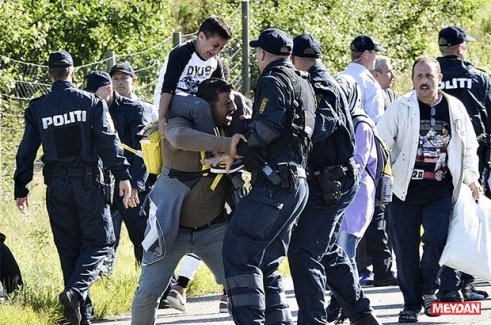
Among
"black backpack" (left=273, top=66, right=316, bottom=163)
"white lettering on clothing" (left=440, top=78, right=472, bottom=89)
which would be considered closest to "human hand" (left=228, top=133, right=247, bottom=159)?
"black backpack" (left=273, top=66, right=316, bottom=163)

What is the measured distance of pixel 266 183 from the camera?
275 inches

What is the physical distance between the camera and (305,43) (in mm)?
7805

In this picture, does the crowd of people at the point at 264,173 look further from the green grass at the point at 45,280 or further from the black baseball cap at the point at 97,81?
the green grass at the point at 45,280

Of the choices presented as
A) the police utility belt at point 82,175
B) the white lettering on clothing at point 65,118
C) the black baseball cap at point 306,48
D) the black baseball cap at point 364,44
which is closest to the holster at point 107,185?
the police utility belt at point 82,175

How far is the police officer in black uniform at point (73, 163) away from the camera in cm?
858

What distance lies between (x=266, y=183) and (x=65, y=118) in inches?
85.1

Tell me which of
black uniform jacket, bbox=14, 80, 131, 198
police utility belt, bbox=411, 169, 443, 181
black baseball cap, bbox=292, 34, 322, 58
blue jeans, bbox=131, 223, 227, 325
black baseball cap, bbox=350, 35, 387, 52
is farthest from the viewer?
black baseball cap, bbox=350, 35, 387, 52

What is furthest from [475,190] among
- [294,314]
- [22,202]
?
[22,202]

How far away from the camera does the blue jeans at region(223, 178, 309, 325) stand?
273 inches

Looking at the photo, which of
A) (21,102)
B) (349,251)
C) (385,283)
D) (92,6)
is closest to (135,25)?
(92,6)

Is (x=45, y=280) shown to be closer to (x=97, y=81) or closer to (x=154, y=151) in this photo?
(x=97, y=81)

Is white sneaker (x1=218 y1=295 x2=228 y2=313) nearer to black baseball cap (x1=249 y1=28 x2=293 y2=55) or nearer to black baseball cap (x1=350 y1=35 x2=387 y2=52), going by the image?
black baseball cap (x1=350 y1=35 x2=387 y2=52)

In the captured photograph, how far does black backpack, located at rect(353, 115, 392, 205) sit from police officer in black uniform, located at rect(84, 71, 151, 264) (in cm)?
202

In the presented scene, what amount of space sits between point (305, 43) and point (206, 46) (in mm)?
643
